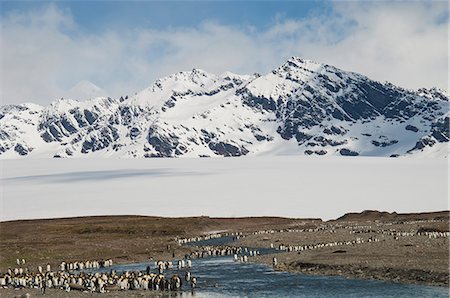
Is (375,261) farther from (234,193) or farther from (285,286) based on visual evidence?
(234,193)

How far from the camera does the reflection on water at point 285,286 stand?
32.8 meters

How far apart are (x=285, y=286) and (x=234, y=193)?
77.1 metres

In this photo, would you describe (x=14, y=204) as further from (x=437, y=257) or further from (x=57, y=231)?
(x=437, y=257)

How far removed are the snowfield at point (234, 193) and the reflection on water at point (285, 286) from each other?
64.2m

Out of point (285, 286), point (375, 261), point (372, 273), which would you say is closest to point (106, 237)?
point (375, 261)

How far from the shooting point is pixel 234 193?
114 m

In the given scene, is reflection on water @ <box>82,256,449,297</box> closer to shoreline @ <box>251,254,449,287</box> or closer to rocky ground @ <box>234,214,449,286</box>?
shoreline @ <box>251,254,449,287</box>

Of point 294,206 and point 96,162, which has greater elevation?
point 96,162

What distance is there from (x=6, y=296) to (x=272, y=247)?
36.1 meters

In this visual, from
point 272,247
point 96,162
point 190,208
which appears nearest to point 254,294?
point 272,247

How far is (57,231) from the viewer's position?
90062 millimetres

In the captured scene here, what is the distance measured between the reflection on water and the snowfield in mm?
64169

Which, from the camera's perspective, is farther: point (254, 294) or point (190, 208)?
point (190, 208)

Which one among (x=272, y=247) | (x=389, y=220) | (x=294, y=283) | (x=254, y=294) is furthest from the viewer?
(x=389, y=220)
